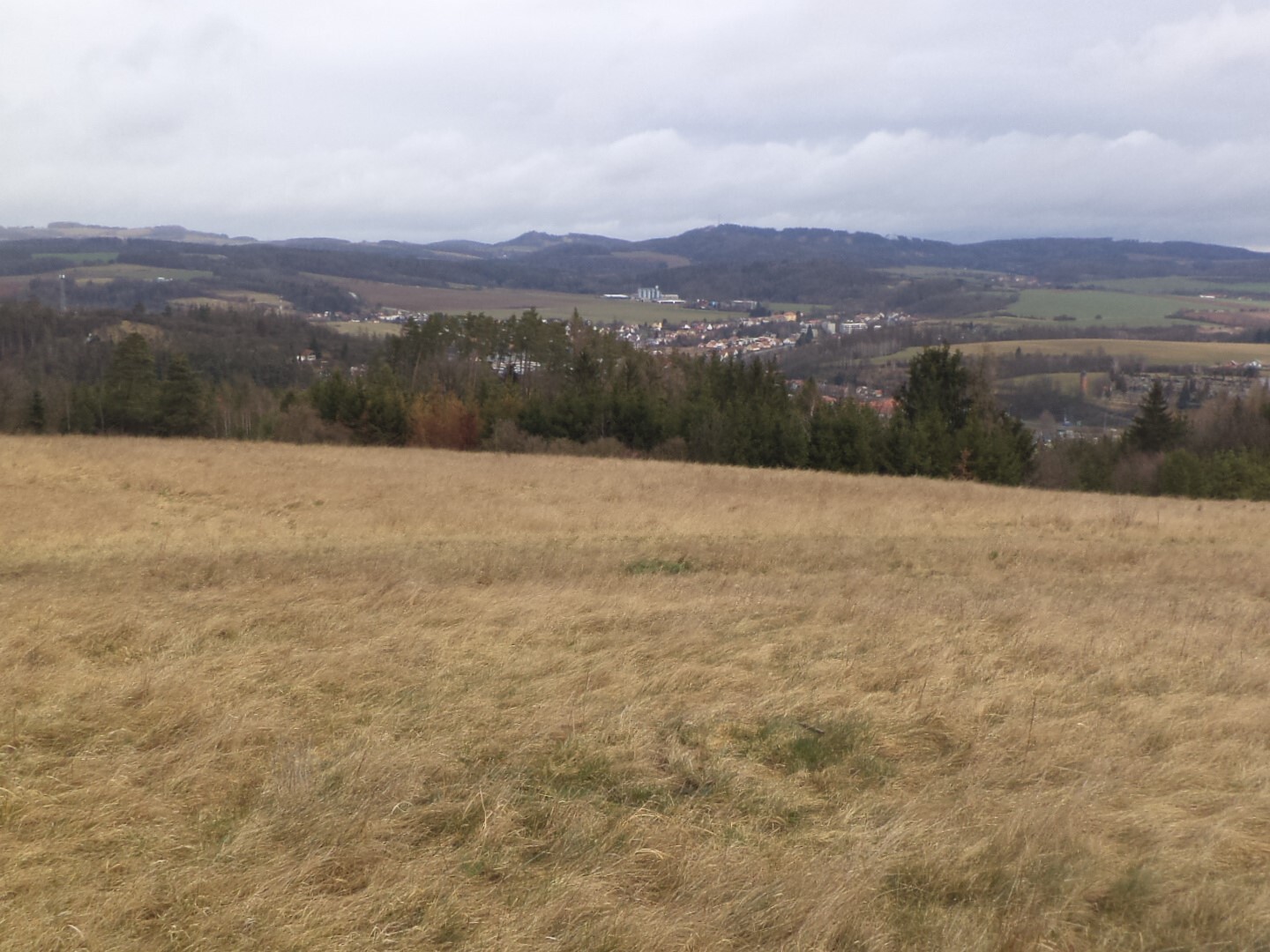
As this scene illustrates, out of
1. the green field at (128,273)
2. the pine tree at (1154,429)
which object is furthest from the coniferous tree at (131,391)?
the green field at (128,273)

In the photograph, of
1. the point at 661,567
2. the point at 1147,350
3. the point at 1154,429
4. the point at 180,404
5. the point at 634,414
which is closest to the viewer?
the point at 661,567

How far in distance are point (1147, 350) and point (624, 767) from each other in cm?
13113

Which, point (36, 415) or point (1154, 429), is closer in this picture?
point (36, 415)

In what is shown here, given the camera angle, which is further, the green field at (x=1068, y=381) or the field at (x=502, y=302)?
Answer: the field at (x=502, y=302)

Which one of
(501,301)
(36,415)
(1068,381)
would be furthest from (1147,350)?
(36,415)

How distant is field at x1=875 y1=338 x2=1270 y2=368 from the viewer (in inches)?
4321

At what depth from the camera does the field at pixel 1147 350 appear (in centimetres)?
10975

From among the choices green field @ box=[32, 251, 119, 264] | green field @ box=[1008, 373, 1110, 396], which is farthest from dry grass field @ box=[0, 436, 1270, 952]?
green field @ box=[32, 251, 119, 264]

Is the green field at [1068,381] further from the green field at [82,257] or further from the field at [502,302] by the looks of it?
the green field at [82,257]

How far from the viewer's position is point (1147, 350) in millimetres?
116812

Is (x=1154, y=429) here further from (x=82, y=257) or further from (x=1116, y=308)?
(x=82, y=257)

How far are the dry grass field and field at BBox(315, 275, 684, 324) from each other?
13284 centimetres

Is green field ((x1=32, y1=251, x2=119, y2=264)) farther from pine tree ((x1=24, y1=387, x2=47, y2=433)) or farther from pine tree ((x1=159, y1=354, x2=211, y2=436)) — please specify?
pine tree ((x1=159, y1=354, x2=211, y2=436))

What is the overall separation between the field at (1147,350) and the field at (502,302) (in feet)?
185
